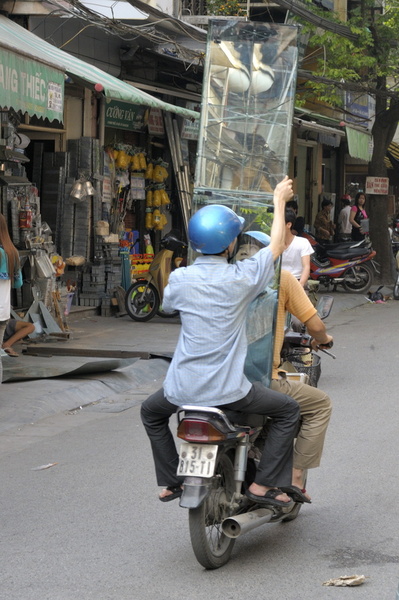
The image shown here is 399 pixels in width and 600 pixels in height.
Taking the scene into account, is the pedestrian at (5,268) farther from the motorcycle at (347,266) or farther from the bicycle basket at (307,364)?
the motorcycle at (347,266)

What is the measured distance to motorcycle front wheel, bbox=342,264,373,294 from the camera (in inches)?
782

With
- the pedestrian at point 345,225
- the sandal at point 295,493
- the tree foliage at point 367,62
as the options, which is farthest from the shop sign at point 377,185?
the sandal at point 295,493

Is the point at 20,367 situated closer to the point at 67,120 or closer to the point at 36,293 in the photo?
the point at 36,293

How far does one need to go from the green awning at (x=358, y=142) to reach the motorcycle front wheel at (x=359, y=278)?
2.45m

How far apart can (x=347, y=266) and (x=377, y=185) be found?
8.59 ft

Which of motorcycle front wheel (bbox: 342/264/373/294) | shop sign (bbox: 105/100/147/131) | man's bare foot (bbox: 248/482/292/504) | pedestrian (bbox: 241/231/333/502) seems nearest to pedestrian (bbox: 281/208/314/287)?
pedestrian (bbox: 241/231/333/502)

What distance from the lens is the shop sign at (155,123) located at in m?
17.1

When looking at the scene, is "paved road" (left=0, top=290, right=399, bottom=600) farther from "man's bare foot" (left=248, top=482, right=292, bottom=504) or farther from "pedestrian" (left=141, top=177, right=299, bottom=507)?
"pedestrian" (left=141, top=177, right=299, bottom=507)

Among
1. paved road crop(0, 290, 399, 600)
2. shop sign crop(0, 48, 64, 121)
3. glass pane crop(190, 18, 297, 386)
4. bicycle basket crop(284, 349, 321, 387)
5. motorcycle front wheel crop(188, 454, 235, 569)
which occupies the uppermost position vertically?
shop sign crop(0, 48, 64, 121)

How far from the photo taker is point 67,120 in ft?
48.4

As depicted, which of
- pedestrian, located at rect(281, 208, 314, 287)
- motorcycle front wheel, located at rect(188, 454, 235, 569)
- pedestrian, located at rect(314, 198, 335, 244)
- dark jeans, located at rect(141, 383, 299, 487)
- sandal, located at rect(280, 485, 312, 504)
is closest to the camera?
motorcycle front wheel, located at rect(188, 454, 235, 569)

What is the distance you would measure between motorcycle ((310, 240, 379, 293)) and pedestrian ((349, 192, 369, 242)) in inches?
137

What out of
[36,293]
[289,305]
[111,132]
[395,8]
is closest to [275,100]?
[289,305]

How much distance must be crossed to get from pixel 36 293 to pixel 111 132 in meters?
4.97
